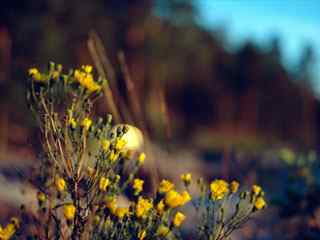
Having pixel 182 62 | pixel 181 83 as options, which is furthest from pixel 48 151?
pixel 181 83

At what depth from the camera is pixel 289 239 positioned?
3.75 m

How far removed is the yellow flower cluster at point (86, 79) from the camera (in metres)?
2.41

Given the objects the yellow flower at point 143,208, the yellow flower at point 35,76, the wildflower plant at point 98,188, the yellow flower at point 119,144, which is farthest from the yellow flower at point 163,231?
the yellow flower at point 35,76

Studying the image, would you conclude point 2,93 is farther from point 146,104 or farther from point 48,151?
point 48,151

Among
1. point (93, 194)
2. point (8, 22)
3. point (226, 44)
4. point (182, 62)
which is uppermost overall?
point (226, 44)

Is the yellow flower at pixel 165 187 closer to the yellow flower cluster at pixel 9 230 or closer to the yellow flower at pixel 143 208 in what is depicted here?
the yellow flower at pixel 143 208

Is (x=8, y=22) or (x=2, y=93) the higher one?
(x=8, y=22)

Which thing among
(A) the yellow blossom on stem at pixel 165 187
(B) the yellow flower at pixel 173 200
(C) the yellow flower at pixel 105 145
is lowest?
(B) the yellow flower at pixel 173 200

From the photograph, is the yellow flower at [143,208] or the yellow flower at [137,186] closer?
the yellow flower at [143,208]

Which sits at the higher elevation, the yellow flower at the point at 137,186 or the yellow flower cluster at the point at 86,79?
the yellow flower cluster at the point at 86,79

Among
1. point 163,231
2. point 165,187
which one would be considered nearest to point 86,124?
point 165,187

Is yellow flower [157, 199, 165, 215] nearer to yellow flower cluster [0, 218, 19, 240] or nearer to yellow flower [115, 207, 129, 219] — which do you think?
yellow flower [115, 207, 129, 219]

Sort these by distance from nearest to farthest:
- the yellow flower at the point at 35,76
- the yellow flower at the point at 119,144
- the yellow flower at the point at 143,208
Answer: the yellow flower at the point at 143,208, the yellow flower at the point at 119,144, the yellow flower at the point at 35,76

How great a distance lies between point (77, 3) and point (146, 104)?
7.89m
